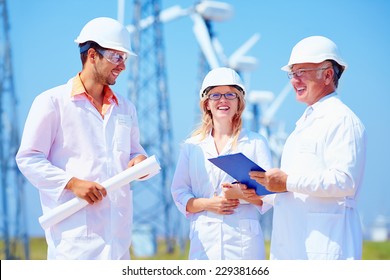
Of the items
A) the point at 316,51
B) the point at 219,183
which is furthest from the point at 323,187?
the point at 219,183

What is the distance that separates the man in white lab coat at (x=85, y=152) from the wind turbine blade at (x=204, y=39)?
2152 cm

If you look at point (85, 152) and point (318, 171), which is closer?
point (318, 171)

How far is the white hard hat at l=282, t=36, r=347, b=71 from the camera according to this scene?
561cm

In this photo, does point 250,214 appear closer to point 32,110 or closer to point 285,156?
point 285,156

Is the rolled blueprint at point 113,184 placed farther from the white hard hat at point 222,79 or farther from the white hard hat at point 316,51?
the white hard hat at point 316,51

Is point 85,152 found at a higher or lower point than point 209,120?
lower

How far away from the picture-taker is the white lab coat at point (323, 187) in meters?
5.29

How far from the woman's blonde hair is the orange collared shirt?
33.2 inches

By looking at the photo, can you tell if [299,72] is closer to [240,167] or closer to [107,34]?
[240,167]

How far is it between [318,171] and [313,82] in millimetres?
738

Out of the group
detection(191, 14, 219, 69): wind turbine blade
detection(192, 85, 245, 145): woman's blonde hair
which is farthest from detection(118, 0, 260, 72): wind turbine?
detection(192, 85, 245, 145): woman's blonde hair

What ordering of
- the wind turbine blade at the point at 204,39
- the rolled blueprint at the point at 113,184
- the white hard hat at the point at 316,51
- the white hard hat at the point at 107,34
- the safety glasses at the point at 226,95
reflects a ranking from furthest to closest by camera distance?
the wind turbine blade at the point at 204,39 → the safety glasses at the point at 226,95 → the white hard hat at the point at 107,34 → the rolled blueprint at the point at 113,184 → the white hard hat at the point at 316,51

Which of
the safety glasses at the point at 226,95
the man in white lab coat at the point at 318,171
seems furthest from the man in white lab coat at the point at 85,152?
the man in white lab coat at the point at 318,171

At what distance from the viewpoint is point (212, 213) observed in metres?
6.23
